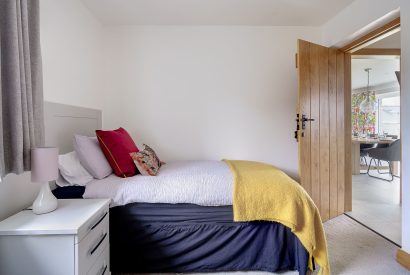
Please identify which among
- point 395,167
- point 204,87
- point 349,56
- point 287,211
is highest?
point 349,56

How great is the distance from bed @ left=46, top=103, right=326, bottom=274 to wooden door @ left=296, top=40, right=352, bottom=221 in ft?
3.29

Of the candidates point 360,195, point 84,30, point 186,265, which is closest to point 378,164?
point 360,195

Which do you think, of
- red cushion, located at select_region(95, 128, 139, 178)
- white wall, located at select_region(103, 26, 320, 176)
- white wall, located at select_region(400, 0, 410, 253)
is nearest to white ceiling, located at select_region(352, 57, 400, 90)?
white wall, located at select_region(103, 26, 320, 176)

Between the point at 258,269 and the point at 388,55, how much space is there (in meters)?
3.24

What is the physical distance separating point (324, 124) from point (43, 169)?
104 inches

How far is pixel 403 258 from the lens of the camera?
1.71m

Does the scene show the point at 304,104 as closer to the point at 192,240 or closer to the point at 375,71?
the point at 192,240

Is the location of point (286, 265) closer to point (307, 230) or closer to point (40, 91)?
point (307, 230)

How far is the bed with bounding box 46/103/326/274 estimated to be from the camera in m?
1.60

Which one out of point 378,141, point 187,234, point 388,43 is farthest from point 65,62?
point 378,141

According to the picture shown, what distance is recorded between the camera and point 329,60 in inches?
100.0

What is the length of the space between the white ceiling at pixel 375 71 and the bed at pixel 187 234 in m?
3.96

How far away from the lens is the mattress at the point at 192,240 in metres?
1.61

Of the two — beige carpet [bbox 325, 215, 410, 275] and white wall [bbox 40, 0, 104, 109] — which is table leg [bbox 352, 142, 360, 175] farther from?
white wall [bbox 40, 0, 104, 109]
